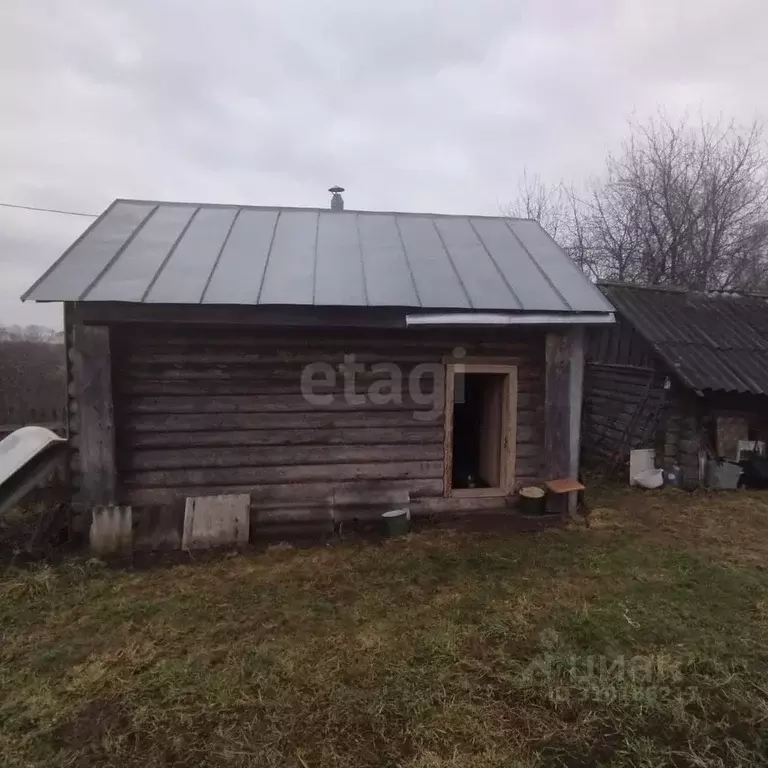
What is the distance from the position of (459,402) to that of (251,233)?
5136mm

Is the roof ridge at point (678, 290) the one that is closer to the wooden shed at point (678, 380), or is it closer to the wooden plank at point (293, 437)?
the wooden shed at point (678, 380)

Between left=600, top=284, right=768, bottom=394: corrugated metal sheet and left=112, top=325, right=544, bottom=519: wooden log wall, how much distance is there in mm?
3827

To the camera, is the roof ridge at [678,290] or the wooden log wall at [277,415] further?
the roof ridge at [678,290]

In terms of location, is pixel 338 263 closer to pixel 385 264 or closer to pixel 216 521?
pixel 385 264

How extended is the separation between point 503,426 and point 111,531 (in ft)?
15.7

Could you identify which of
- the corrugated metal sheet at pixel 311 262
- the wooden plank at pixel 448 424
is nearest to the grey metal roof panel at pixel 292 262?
the corrugated metal sheet at pixel 311 262

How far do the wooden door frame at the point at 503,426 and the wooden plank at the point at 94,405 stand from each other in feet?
12.5

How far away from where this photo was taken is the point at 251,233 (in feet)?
22.1

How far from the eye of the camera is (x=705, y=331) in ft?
31.2

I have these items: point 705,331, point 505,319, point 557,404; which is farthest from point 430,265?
point 705,331

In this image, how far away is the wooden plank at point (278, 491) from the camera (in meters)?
5.54

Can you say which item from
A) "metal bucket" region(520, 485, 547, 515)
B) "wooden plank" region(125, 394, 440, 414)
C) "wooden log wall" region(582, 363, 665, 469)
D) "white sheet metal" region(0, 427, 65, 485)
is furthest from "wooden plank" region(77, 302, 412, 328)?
"wooden log wall" region(582, 363, 665, 469)

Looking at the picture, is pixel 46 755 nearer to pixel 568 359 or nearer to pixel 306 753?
pixel 306 753

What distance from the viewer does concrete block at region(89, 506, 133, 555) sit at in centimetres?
530
